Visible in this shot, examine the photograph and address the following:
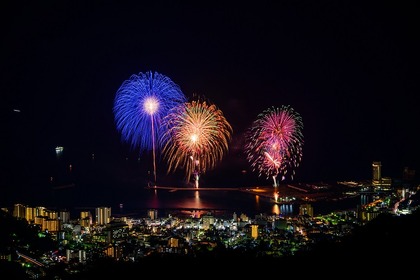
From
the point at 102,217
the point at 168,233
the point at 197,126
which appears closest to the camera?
the point at 168,233

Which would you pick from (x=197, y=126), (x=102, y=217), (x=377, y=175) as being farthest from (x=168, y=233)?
(x=377, y=175)

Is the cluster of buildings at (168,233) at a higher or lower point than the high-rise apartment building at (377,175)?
lower

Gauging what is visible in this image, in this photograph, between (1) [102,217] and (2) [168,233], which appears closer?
(2) [168,233]

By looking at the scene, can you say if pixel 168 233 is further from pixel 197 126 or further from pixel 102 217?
pixel 197 126

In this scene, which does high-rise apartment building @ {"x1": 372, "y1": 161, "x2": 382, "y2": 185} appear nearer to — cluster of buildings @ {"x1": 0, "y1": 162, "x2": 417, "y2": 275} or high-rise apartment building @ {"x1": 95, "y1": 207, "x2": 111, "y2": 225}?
cluster of buildings @ {"x1": 0, "y1": 162, "x2": 417, "y2": 275}

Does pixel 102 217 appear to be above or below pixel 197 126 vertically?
below

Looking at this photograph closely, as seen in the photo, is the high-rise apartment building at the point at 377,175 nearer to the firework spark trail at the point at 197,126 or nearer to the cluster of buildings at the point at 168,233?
the cluster of buildings at the point at 168,233

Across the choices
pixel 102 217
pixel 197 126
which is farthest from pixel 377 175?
pixel 102 217

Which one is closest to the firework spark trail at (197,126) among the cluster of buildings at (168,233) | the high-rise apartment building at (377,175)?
the cluster of buildings at (168,233)

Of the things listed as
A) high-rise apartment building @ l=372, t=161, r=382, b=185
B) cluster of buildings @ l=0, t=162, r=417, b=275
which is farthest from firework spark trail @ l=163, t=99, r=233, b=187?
high-rise apartment building @ l=372, t=161, r=382, b=185

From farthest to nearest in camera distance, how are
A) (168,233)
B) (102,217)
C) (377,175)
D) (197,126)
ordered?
(377,175), (197,126), (102,217), (168,233)

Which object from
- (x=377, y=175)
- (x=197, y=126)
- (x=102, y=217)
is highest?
(x=197, y=126)

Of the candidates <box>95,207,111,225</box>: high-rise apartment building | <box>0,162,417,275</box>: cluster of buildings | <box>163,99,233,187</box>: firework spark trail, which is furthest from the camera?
<box>163,99,233,187</box>: firework spark trail

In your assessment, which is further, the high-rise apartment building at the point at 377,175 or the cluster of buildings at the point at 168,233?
the high-rise apartment building at the point at 377,175
